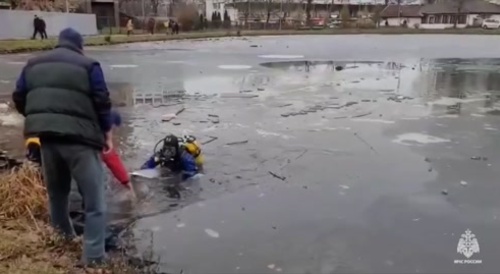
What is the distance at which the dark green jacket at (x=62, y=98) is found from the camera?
3.62 metres

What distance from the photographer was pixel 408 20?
3873 inches

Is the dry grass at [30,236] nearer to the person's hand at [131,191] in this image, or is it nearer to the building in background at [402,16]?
the person's hand at [131,191]

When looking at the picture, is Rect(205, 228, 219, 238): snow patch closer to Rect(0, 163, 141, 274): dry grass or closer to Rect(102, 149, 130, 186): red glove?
Rect(0, 163, 141, 274): dry grass

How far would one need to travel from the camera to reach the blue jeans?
378cm

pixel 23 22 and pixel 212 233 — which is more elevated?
pixel 23 22

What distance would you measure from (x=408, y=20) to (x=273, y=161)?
97.7 meters

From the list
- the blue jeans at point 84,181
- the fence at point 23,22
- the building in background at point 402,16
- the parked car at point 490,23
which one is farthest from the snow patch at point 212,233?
the building in background at point 402,16

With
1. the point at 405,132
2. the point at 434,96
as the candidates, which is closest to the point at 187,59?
the point at 434,96

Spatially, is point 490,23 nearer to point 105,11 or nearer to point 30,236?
point 105,11

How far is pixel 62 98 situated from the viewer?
362 cm

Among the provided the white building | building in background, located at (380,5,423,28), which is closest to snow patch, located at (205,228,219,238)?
the white building

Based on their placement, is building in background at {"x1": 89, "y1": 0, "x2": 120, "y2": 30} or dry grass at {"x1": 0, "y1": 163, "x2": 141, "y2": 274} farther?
building in background at {"x1": 89, "y1": 0, "x2": 120, "y2": 30}

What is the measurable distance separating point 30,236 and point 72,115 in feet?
4.37

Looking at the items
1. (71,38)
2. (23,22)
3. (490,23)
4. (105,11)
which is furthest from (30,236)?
(490,23)
